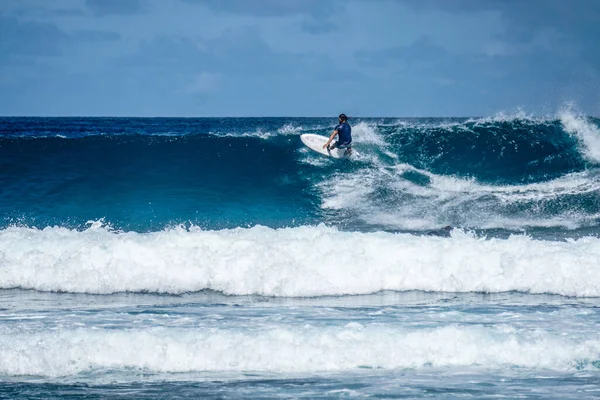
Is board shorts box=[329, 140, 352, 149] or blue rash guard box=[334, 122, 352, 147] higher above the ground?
blue rash guard box=[334, 122, 352, 147]

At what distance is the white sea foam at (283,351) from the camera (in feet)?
20.4

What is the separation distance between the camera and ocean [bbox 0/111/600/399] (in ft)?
20.1

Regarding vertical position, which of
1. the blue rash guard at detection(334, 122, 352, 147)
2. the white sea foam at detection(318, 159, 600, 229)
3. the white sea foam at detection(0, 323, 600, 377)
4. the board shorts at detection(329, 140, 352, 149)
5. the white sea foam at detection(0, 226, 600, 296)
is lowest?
the white sea foam at detection(0, 323, 600, 377)

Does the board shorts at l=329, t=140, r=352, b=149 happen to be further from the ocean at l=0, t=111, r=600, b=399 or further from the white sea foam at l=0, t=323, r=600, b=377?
the white sea foam at l=0, t=323, r=600, b=377

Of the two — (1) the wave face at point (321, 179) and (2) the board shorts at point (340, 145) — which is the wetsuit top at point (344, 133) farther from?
(1) the wave face at point (321, 179)

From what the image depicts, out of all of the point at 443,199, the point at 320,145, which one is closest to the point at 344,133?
the point at 320,145

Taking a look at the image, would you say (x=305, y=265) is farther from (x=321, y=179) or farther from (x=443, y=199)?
(x=321, y=179)

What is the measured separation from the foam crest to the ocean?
57 millimetres

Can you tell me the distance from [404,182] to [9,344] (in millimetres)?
11852

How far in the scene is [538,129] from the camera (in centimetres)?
2009

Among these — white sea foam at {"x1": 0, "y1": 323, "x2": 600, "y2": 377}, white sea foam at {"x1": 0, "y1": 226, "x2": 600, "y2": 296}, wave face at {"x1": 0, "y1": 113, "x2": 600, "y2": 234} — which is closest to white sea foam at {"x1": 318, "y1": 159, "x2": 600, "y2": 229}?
wave face at {"x1": 0, "y1": 113, "x2": 600, "y2": 234}

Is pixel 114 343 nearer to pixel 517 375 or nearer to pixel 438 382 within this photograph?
pixel 438 382

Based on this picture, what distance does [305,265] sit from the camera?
10.1 meters

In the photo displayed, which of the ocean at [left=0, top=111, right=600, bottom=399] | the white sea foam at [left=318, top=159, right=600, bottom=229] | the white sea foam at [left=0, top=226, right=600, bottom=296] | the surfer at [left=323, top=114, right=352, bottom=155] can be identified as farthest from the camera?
the surfer at [left=323, top=114, right=352, bottom=155]
